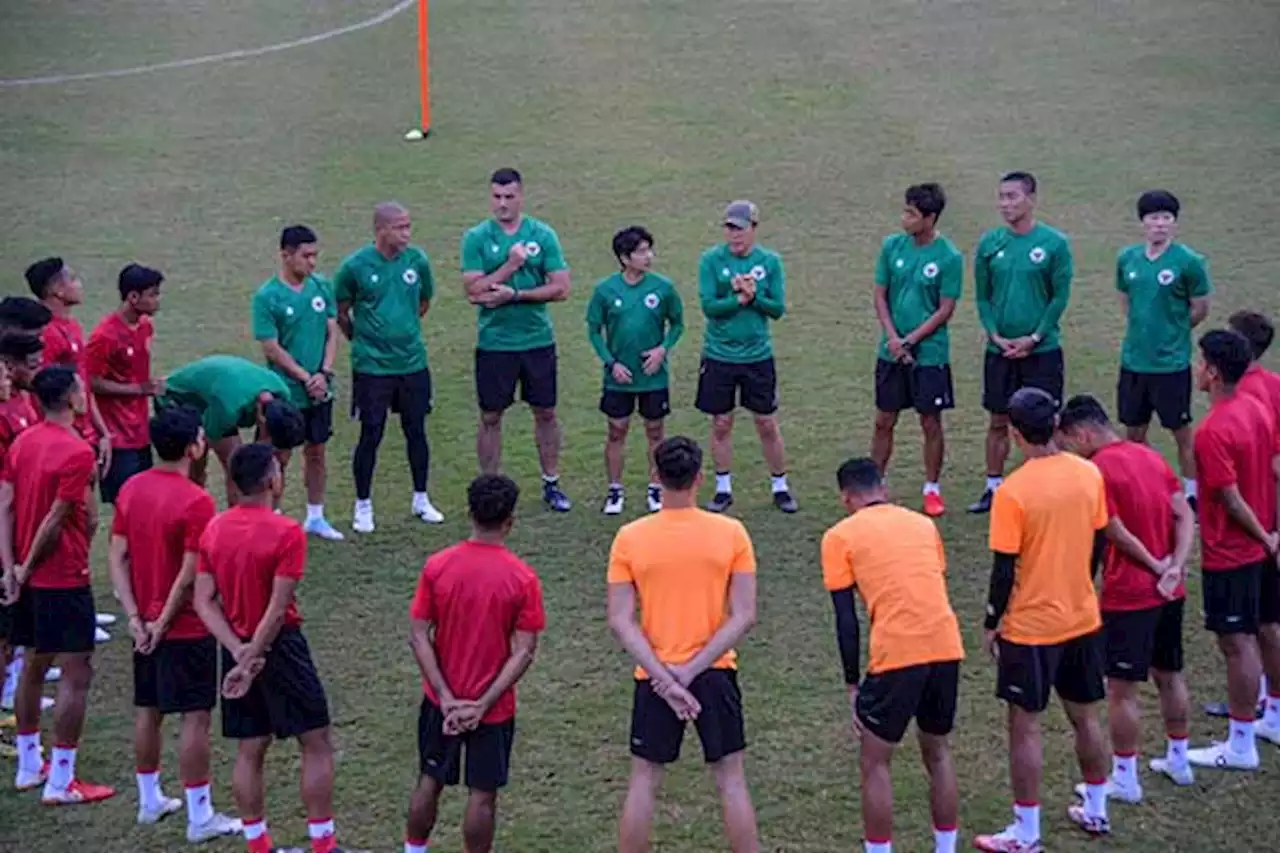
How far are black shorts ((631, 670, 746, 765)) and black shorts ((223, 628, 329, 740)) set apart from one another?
1.46 m

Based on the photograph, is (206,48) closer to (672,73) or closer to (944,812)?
(672,73)

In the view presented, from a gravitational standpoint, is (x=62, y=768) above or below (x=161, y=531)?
below

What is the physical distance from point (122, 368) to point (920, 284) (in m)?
5.19

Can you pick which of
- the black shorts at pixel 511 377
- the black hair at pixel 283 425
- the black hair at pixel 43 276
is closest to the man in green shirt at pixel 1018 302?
the black shorts at pixel 511 377

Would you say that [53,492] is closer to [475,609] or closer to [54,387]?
[54,387]

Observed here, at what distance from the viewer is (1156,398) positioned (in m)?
11.7

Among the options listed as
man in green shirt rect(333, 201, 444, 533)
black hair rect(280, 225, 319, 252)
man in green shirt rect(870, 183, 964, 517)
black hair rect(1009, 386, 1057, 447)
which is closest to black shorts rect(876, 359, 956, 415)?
man in green shirt rect(870, 183, 964, 517)

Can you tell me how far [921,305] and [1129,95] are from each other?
12664mm

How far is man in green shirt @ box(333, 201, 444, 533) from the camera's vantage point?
11.6 m

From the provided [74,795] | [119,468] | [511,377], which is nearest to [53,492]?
[74,795]

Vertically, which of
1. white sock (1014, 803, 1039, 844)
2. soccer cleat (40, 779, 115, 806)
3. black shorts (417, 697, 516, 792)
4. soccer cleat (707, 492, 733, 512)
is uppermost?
black shorts (417, 697, 516, 792)

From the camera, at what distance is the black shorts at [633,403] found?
1194cm

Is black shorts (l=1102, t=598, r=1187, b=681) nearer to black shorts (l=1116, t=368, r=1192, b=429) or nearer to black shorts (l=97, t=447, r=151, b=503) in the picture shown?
black shorts (l=1116, t=368, r=1192, b=429)

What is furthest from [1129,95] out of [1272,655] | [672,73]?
[1272,655]
